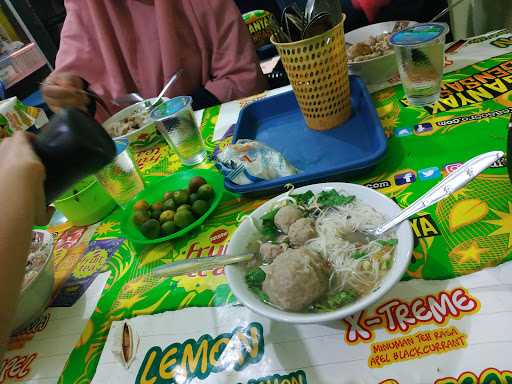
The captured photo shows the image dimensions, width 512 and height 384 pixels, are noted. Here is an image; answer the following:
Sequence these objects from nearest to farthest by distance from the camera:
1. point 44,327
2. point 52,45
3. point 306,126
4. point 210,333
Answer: point 210,333, point 44,327, point 306,126, point 52,45

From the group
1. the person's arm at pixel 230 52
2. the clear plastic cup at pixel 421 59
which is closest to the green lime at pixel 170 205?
the clear plastic cup at pixel 421 59

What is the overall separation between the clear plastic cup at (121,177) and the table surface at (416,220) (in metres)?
0.05

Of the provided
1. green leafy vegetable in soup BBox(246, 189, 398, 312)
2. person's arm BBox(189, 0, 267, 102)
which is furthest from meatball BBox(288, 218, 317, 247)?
person's arm BBox(189, 0, 267, 102)

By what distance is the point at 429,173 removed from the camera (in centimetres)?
67

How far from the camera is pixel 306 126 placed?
97cm

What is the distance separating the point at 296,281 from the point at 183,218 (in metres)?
0.35

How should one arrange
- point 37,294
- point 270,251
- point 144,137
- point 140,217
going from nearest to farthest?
point 270,251 < point 37,294 < point 140,217 < point 144,137

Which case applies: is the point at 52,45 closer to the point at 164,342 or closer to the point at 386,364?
the point at 164,342

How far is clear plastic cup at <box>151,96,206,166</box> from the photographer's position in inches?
36.4

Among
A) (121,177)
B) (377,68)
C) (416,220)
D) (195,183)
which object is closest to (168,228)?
(195,183)

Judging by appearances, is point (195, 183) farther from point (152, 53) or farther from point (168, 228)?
point (152, 53)

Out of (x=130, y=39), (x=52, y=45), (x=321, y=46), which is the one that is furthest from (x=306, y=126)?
(x=52, y=45)

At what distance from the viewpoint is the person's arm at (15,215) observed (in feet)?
1.40

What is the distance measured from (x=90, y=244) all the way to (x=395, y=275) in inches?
27.5
